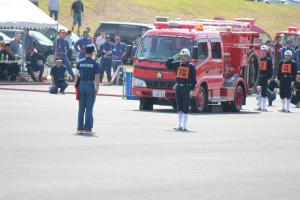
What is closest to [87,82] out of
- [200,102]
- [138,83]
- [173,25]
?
[138,83]

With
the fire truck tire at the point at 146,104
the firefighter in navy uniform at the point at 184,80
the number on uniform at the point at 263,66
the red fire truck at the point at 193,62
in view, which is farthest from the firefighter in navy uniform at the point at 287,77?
the firefighter in navy uniform at the point at 184,80

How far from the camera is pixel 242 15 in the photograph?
73438 mm

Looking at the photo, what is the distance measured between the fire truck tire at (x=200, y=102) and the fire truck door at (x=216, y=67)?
1.60 ft

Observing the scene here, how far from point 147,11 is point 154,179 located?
52645mm

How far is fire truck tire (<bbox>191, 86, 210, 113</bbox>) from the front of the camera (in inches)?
1127

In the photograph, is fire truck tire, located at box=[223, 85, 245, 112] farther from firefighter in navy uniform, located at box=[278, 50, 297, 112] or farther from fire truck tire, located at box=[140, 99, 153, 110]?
fire truck tire, located at box=[140, 99, 153, 110]

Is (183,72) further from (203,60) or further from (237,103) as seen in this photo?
(237,103)

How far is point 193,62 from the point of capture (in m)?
28.7

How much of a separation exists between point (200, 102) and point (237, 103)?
2.44 m

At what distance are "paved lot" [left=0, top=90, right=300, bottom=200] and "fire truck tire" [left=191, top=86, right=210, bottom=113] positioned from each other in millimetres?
746

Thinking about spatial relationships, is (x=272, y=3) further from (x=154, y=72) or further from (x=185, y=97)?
(x=185, y=97)

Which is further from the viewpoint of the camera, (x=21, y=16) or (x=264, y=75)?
(x=21, y=16)

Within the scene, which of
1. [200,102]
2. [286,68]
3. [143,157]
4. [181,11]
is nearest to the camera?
[143,157]

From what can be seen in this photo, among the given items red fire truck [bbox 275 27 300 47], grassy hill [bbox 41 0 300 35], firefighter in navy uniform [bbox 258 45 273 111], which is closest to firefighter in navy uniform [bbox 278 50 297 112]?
firefighter in navy uniform [bbox 258 45 273 111]
